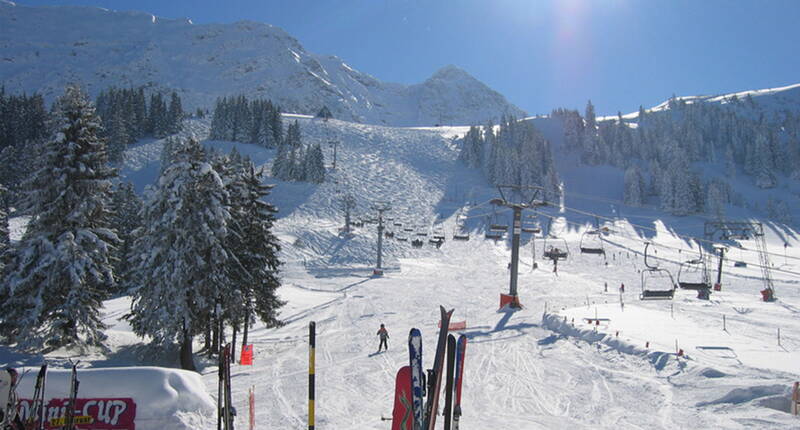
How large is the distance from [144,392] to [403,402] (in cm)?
607

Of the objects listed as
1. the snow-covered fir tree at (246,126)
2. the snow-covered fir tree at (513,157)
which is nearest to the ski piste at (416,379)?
the snow-covered fir tree at (513,157)

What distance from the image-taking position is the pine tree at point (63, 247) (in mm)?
17609

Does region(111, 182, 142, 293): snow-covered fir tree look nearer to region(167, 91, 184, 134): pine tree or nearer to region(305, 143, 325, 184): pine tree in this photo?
region(305, 143, 325, 184): pine tree

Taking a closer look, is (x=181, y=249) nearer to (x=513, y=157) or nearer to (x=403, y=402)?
(x=403, y=402)

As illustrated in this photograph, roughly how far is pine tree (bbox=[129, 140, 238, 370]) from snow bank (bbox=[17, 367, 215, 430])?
8.67 m

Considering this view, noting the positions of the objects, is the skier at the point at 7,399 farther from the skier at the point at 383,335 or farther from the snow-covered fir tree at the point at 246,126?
the snow-covered fir tree at the point at 246,126

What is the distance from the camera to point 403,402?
7.21 metres

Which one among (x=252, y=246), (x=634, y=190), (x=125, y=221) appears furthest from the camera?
(x=634, y=190)

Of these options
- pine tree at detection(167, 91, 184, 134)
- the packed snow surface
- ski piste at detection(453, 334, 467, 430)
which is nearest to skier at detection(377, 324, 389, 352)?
the packed snow surface

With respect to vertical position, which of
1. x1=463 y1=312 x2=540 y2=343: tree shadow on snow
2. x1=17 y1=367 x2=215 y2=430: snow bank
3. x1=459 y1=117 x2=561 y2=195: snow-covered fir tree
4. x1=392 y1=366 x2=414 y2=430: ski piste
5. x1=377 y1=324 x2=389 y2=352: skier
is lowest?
x1=463 y1=312 x2=540 y2=343: tree shadow on snow

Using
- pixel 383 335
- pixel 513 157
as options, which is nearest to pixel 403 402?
pixel 383 335

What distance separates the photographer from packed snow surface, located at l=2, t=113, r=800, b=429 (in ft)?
41.0

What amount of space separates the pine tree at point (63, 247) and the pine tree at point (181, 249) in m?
1.92

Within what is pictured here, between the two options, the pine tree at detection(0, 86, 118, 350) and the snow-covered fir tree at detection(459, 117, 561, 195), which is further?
the snow-covered fir tree at detection(459, 117, 561, 195)
